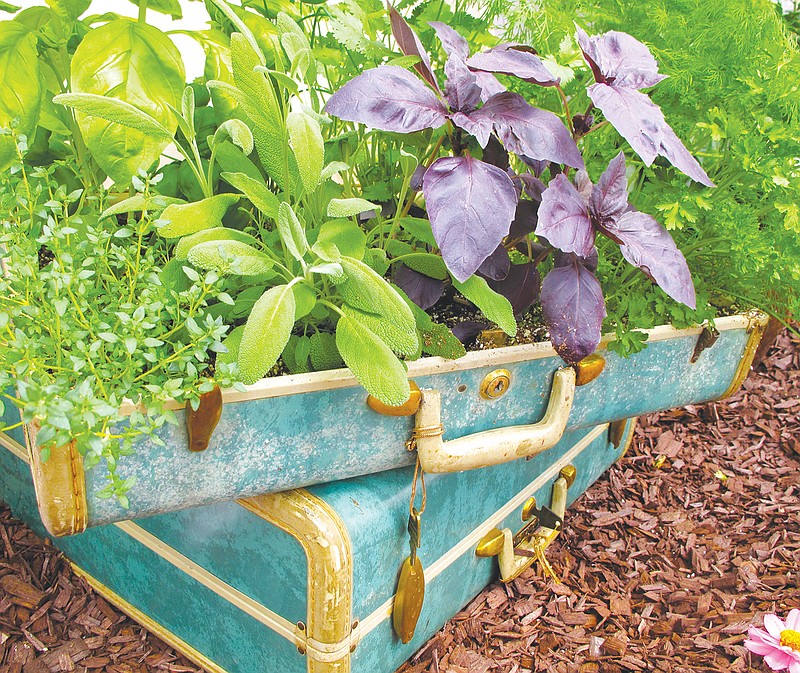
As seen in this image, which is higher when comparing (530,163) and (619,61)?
(619,61)

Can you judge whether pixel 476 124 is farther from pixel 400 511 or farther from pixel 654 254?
Result: pixel 400 511

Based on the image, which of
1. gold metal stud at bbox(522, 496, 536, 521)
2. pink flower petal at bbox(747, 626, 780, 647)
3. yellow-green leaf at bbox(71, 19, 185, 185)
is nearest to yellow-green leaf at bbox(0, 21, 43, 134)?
yellow-green leaf at bbox(71, 19, 185, 185)

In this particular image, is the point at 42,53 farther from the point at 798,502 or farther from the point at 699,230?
the point at 798,502

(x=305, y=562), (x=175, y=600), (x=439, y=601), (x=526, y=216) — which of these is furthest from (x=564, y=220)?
(x=175, y=600)

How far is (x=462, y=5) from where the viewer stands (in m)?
1.01

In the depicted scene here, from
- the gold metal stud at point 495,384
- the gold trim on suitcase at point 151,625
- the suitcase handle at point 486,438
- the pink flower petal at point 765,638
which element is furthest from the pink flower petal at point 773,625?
the gold trim on suitcase at point 151,625

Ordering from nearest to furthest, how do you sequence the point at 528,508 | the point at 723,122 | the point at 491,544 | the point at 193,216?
the point at 193,216 → the point at 723,122 → the point at 491,544 → the point at 528,508

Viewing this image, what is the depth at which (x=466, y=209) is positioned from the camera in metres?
0.64

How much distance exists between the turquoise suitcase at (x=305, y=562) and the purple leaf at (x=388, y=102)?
38 centimetres

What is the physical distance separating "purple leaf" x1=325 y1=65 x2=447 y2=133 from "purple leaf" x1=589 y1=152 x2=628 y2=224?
20 cm

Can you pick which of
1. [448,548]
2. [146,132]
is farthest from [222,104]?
[448,548]

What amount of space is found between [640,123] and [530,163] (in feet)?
0.55

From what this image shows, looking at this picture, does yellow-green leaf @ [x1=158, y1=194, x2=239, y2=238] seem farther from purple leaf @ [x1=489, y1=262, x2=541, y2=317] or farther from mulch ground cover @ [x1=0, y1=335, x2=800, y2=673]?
mulch ground cover @ [x1=0, y1=335, x2=800, y2=673]

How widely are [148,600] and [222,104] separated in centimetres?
63
